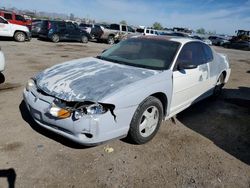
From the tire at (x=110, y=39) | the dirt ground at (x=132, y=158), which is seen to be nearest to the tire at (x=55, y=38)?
the tire at (x=110, y=39)

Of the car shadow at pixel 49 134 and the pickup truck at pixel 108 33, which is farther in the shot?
the pickup truck at pixel 108 33

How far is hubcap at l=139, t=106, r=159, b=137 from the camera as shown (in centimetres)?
374

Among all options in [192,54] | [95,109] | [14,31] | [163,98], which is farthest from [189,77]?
[14,31]

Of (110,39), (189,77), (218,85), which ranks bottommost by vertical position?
(110,39)

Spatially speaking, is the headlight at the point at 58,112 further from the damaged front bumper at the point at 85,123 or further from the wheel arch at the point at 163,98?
the wheel arch at the point at 163,98

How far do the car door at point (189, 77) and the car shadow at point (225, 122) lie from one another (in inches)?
16.5

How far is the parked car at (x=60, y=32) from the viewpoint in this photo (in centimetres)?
1881

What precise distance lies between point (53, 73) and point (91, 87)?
2.98 ft

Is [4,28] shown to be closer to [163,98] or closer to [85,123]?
[163,98]

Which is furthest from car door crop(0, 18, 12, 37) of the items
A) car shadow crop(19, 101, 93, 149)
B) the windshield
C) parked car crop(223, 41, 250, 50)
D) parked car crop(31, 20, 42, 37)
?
parked car crop(223, 41, 250, 50)

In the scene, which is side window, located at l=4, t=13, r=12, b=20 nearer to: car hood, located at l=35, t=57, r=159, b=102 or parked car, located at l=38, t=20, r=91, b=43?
parked car, located at l=38, t=20, r=91, b=43

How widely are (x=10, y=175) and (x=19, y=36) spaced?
1553 cm

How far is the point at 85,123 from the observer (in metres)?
3.09

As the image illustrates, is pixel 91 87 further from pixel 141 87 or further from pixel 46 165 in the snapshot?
pixel 46 165
